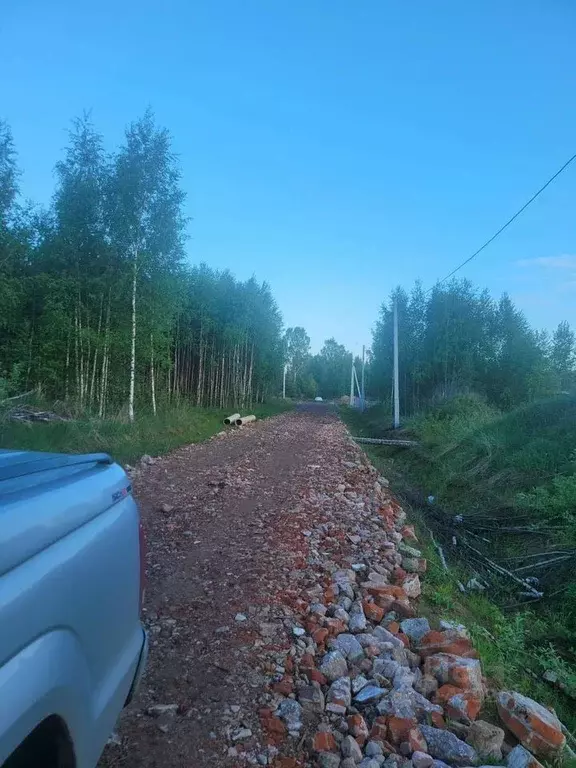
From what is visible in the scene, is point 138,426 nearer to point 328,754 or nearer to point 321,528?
point 321,528

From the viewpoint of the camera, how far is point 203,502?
739cm

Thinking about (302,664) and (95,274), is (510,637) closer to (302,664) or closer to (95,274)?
(302,664)

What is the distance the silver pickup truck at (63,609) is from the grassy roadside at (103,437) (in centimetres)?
846

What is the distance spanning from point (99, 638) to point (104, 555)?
0.26 m

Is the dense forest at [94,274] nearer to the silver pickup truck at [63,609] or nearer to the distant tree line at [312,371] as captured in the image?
the silver pickup truck at [63,609]

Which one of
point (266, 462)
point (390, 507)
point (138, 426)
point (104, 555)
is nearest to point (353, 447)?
point (266, 462)

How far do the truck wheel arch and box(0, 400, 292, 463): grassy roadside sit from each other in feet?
29.7

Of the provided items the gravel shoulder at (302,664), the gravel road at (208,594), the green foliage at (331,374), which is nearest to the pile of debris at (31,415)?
the gravel road at (208,594)

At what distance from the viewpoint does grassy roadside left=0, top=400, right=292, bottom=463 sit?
1011 cm

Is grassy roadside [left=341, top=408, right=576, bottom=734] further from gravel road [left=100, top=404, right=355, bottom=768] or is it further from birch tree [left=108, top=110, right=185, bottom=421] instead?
birch tree [left=108, top=110, right=185, bottom=421]

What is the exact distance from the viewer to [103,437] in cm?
1170

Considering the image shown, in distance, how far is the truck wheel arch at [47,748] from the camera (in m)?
1.30

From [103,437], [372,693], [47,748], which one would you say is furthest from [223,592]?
[103,437]

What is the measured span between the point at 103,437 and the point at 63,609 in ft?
35.8
